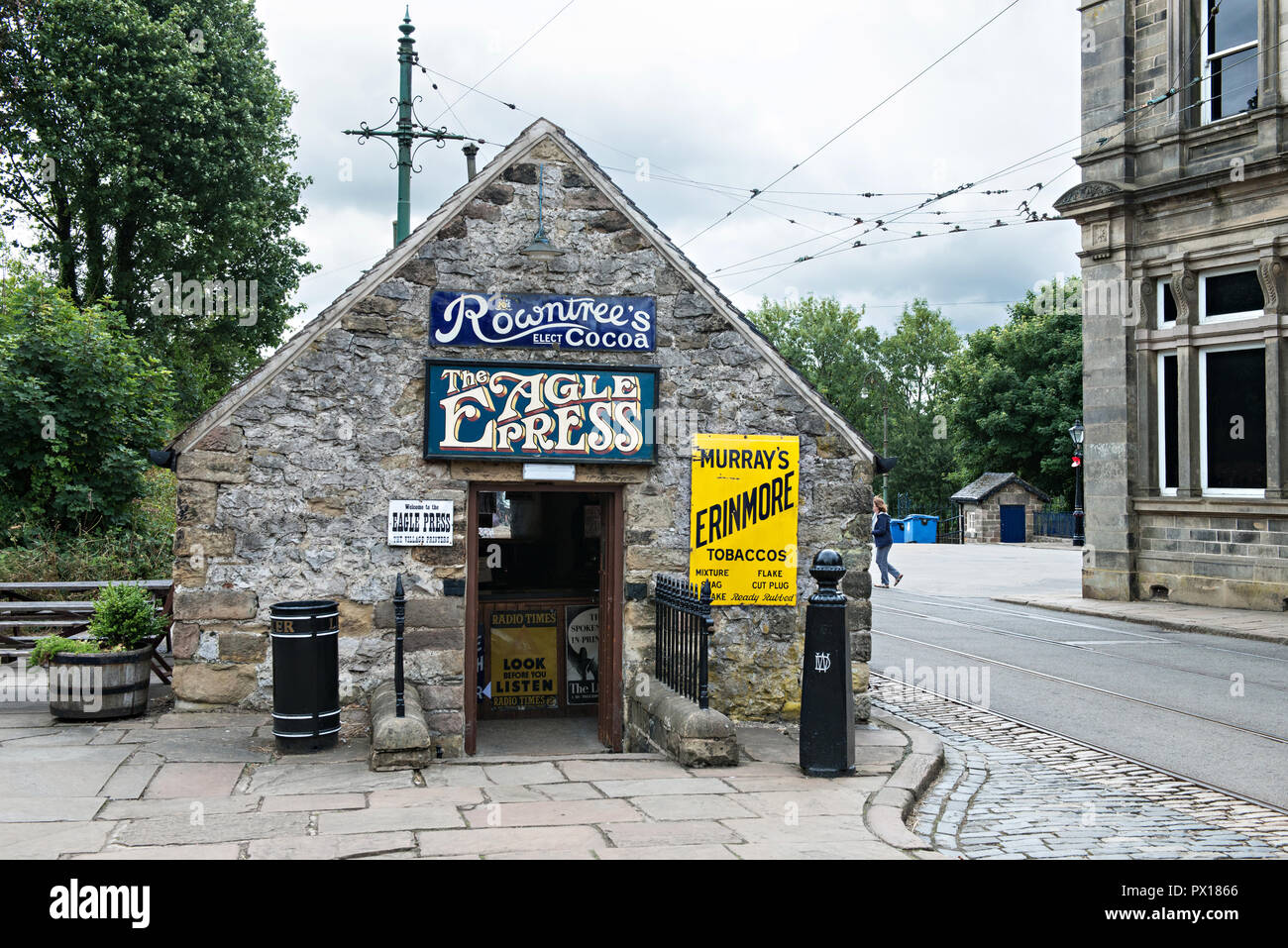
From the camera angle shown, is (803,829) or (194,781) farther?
(194,781)

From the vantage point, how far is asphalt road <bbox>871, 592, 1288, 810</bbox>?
8648 millimetres

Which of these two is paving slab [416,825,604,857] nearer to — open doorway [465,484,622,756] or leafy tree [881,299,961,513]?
open doorway [465,484,622,756]

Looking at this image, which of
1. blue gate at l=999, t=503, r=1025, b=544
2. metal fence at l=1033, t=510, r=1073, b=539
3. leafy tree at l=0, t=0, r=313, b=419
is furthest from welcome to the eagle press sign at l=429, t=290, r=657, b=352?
metal fence at l=1033, t=510, r=1073, b=539

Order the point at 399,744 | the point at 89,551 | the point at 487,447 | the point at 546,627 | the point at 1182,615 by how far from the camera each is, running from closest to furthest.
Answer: the point at 399,744 < the point at 487,447 < the point at 546,627 < the point at 89,551 < the point at 1182,615

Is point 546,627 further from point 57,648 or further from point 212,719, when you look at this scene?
point 57,648

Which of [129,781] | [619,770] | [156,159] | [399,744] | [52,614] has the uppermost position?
[156,159]

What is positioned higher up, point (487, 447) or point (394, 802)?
point (487, 447)

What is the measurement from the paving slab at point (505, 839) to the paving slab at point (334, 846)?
0.12m

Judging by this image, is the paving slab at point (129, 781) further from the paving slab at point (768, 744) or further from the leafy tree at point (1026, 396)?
the leafy tree at point (1026, 396)

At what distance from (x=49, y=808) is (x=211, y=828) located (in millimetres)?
1119

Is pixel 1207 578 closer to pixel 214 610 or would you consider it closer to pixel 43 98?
pixel 214 610

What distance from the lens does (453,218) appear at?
9.06 metres

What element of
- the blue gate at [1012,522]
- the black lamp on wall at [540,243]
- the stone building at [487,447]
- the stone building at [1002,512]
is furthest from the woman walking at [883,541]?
the blue gate at [1012,522]

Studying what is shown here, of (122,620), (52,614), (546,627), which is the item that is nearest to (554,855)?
(122,620)
